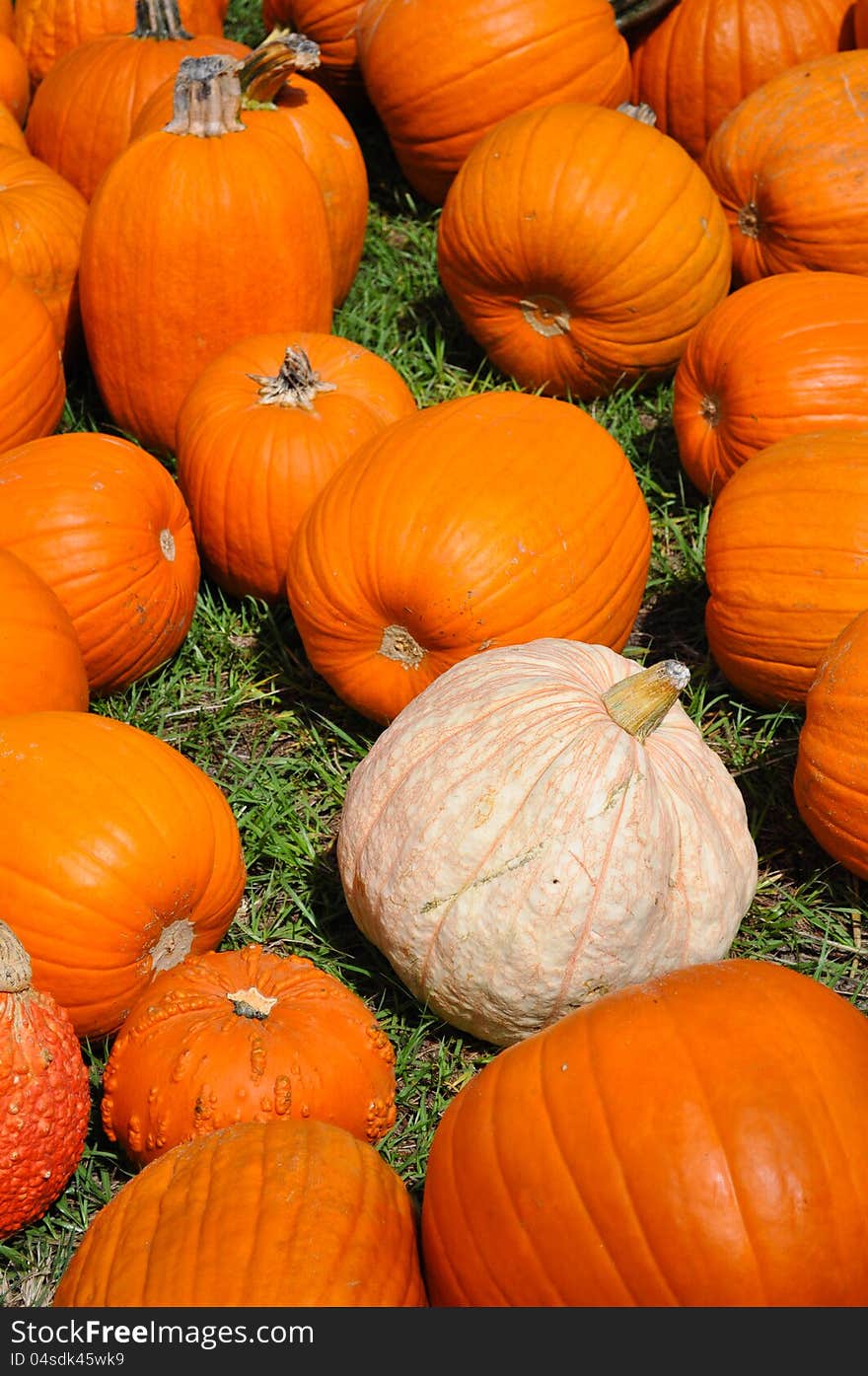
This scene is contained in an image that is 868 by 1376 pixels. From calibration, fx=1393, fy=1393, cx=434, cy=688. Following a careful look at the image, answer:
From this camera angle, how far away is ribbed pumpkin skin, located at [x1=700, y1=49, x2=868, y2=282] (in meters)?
4.56

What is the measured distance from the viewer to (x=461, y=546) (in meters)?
3.34

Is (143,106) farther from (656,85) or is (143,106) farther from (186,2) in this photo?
(656,85)

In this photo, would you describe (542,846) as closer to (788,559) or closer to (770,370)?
(788,559)

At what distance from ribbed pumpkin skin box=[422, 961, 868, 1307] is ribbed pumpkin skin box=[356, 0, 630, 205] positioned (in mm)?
3738

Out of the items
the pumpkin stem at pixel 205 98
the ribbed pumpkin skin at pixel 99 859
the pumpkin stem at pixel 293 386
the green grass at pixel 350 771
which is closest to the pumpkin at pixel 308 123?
the pumpkin stem at pixel 205 98

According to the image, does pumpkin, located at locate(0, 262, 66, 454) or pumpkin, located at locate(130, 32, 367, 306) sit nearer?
pumpkin, located at locate(0, 262, 66, 454)

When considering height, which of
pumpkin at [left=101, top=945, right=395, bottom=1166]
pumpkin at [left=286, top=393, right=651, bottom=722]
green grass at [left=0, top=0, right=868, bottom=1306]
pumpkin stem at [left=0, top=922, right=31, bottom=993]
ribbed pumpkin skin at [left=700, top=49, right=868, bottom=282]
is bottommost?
green grass at [left=0, top=0, right=868, bottom=1306]

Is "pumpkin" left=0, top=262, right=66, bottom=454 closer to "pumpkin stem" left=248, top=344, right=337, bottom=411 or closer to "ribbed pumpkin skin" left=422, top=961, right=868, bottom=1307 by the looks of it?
"pumpkin stem" left=248, top=344, right=337, bottom=411

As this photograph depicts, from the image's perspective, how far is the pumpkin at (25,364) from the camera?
13.3 ft

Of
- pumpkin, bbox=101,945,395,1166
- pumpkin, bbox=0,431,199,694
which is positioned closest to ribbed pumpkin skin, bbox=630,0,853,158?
pumpkin, bbox=0,431,199,694

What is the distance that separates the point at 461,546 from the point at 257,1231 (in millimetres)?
1691

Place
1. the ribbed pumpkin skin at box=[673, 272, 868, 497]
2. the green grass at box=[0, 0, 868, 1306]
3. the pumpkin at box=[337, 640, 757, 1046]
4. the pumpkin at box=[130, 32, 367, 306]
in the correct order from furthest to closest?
the pumpkin at box=[130, 32, 367, 306], the ribbed pumpkin skin at box=[673, 272, 868, 497], the green grass at box=[0, 0, 868, 1306], the pumpkin at box=[337, 640, 757, 1046]

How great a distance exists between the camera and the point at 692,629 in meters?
4.14

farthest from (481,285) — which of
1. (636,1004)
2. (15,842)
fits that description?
(636,1004)
